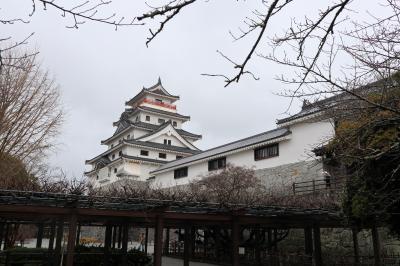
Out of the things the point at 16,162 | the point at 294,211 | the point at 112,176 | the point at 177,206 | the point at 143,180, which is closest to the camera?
the point at 177,206

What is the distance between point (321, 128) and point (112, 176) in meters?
25.9

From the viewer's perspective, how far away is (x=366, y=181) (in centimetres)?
812

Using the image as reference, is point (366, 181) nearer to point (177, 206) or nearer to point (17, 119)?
point (177, 206)

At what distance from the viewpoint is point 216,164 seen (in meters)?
27.8

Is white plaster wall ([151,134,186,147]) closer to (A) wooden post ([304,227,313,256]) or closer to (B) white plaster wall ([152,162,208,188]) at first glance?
(B) white plaster wall ([152,162,208,188])

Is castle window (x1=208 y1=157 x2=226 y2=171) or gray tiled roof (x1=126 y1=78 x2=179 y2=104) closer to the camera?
castle window (x1=208 y1=157 x2=226 y2=171)

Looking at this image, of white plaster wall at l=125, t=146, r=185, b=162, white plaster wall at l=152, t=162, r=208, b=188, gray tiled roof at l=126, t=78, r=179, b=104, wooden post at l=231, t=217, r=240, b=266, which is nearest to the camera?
wooden post at l=231, t=217, r=240, b=266

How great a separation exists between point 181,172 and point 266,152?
9934mm

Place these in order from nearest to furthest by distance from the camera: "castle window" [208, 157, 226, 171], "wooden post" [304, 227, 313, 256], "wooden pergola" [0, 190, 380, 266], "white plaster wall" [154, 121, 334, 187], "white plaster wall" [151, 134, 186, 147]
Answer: "wooden pergola" [0, 190, 380, 266]
"wooden post" [304, 227, 313, 256]
"white plaster wall" [154, 121, 334, 187]
"castle window" [208, 157, 226, 171]
"white plaster wall" [151, 134, 186, 147]

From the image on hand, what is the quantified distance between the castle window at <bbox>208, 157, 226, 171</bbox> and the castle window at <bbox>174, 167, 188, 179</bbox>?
11.5ft

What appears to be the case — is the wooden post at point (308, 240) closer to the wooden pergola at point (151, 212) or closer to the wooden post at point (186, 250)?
the wooden pergola at point (151, 212)

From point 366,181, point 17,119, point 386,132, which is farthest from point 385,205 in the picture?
point 17,119

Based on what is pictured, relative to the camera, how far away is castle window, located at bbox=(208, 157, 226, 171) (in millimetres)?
27155

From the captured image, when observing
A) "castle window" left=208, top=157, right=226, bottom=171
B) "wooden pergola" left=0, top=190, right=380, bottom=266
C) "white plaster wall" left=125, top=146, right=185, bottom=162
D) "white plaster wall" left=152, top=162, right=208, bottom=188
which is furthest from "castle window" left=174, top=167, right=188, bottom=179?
"wooden pergola" left=0, top=190, right=380, bottom=266
